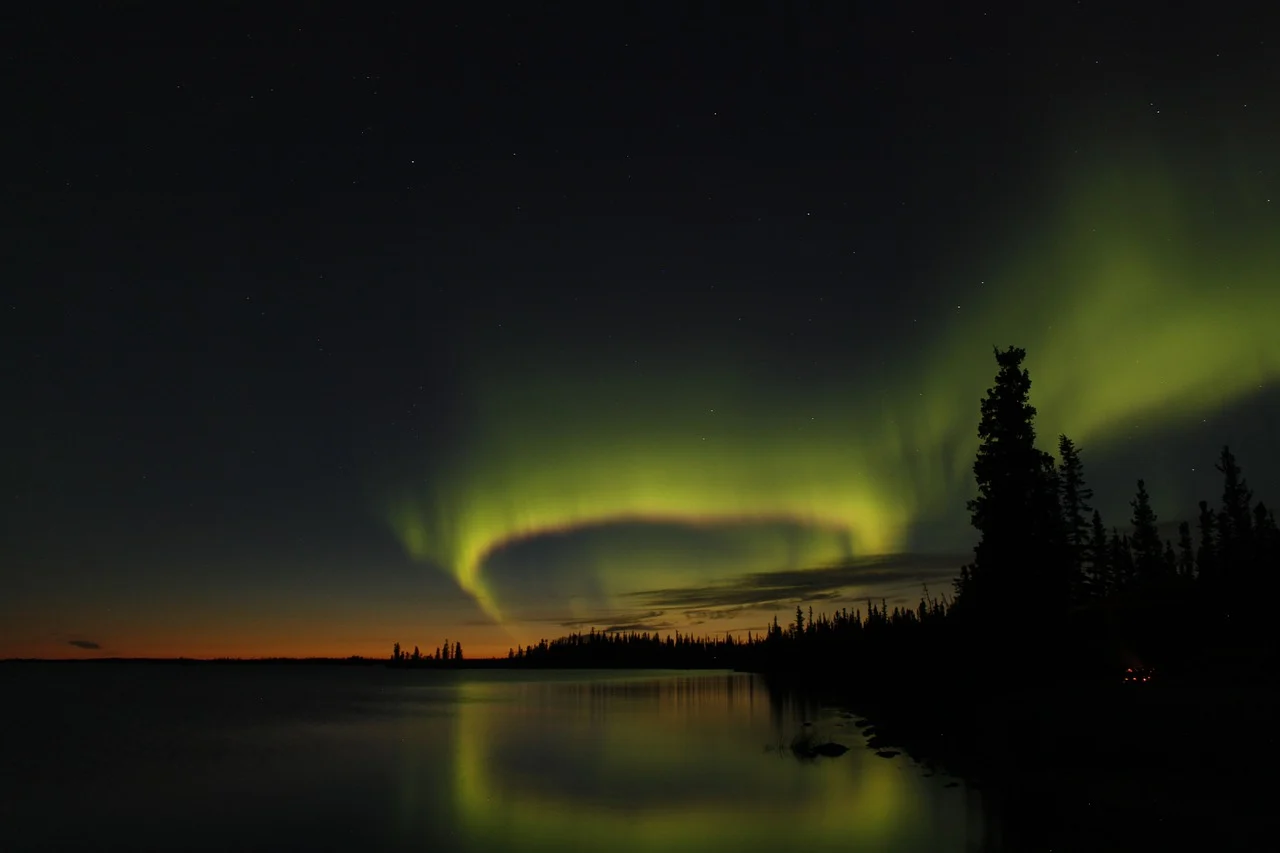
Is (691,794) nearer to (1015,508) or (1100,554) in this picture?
(1015,508)

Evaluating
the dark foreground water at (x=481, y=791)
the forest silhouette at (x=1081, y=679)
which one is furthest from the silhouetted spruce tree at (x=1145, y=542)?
the dark foreground water at (x=481, y=791)

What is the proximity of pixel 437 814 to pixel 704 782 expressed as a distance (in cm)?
1445

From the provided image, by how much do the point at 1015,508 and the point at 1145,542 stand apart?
57.0 m

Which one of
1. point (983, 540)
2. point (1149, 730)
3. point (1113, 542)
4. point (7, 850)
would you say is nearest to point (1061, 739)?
point (1149, 730)

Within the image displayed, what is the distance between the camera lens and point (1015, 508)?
55.9 m

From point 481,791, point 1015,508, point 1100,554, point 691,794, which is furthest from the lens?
point 1100,554

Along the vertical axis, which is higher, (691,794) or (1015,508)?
(1015,508)

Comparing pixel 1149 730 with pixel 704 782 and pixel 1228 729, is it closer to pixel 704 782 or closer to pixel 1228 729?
pixel 1228 729

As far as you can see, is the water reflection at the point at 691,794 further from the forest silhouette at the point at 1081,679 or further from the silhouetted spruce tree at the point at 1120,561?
the silhouetted spruce tree at the point at 1120,561

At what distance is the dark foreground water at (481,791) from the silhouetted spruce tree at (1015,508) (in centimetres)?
1509

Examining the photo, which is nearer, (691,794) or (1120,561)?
(691,794)

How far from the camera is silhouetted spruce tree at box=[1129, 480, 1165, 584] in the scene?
96.6m

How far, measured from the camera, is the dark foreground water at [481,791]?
32.3 m

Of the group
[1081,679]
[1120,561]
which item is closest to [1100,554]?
[1120,561]
